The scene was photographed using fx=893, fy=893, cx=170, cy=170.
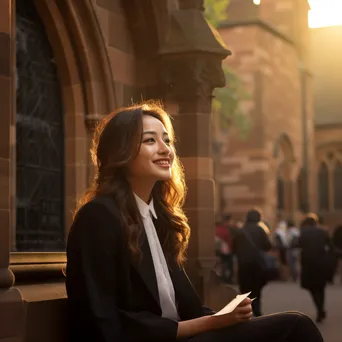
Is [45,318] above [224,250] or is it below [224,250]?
above

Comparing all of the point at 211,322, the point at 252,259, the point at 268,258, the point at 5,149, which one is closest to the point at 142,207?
the point at 211,322

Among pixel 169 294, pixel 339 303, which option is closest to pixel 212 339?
pixel 169 294

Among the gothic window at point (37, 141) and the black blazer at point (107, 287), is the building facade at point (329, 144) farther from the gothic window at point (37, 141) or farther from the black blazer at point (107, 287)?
the black blazer at point (107, 287)

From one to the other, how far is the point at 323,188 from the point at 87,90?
31.6 m

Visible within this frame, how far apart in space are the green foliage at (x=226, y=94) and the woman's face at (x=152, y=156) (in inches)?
536

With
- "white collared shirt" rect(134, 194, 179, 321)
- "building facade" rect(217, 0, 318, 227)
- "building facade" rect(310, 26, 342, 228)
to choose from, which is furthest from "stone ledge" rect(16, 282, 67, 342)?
"building facade" rect(310, 26, 342, 228)

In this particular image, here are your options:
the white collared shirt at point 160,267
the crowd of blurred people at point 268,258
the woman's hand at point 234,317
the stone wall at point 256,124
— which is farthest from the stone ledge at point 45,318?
the stone wall at point 256,124

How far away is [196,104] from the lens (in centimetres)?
772

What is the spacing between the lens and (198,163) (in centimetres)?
781

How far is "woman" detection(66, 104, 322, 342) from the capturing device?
11.6 ft

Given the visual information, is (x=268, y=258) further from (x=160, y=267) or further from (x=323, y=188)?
(x=323, y=188)

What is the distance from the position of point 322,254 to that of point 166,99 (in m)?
5.26

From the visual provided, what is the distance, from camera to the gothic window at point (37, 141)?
22.2 ft

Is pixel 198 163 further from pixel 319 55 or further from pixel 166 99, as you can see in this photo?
pixel 319 55
